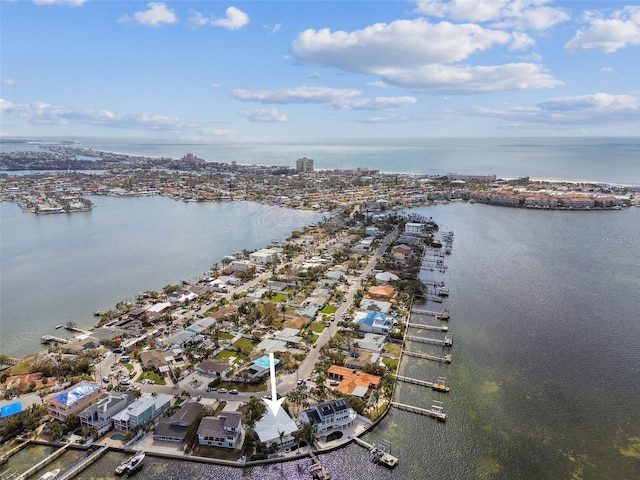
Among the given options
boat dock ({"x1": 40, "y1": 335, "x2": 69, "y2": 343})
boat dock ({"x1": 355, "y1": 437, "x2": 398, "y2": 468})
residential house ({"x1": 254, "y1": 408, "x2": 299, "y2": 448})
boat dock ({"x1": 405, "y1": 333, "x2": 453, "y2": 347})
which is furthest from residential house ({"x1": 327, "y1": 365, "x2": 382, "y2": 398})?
boat dock ({"x1": 40, "y1": 335, "x2": 69, "y2": 343})

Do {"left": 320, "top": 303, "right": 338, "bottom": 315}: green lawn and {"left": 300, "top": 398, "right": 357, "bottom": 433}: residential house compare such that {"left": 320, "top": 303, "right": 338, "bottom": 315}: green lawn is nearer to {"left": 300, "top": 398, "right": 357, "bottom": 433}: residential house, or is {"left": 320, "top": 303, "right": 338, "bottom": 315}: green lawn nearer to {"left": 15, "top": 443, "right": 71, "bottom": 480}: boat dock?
{"left": 300, "top": 398, "right": 357, "bottom": 433}: residential house

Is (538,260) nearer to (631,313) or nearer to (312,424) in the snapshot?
(631,313)

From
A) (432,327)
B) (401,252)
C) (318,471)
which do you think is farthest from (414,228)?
(318,471)

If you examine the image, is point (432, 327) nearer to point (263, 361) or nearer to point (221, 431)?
point (263, 361)

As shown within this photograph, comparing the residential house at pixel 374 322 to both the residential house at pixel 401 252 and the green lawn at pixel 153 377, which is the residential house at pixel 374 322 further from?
the residential house at pixel 401 252

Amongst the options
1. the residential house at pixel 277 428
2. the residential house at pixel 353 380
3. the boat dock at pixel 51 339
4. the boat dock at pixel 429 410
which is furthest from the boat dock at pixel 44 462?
the boat dock at pixel 429 410
